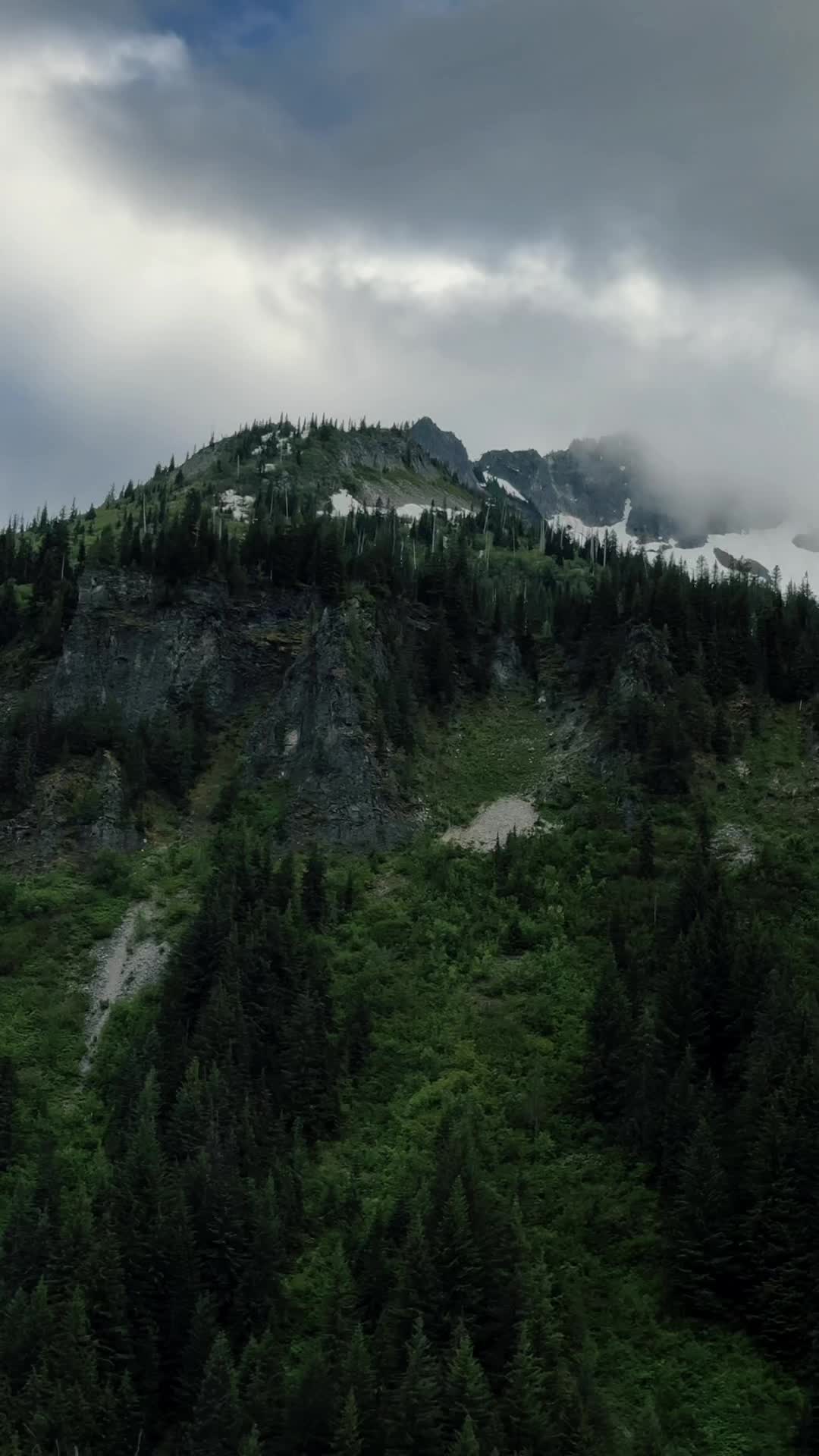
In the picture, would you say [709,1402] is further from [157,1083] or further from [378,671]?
[378,671]

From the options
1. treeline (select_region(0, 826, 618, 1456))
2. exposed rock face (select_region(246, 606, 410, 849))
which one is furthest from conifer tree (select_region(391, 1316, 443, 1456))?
exposed rock face (select_region(246, 606, 410, 849))

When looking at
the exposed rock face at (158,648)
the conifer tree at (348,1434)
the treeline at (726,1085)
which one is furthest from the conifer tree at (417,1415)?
the exposed rock face at (158,648)

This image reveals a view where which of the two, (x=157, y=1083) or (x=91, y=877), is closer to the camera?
(x=157, y=1083)

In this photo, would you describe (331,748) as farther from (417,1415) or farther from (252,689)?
(417,1415)

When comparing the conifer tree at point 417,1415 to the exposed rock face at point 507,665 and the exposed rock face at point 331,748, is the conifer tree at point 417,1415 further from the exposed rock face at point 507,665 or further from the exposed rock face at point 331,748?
the exposed rock face at point 507,665

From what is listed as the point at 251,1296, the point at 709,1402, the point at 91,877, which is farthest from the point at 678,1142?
the point at 91,877

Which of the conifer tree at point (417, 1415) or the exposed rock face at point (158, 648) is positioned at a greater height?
the exposed rock face at point (158, 648)
